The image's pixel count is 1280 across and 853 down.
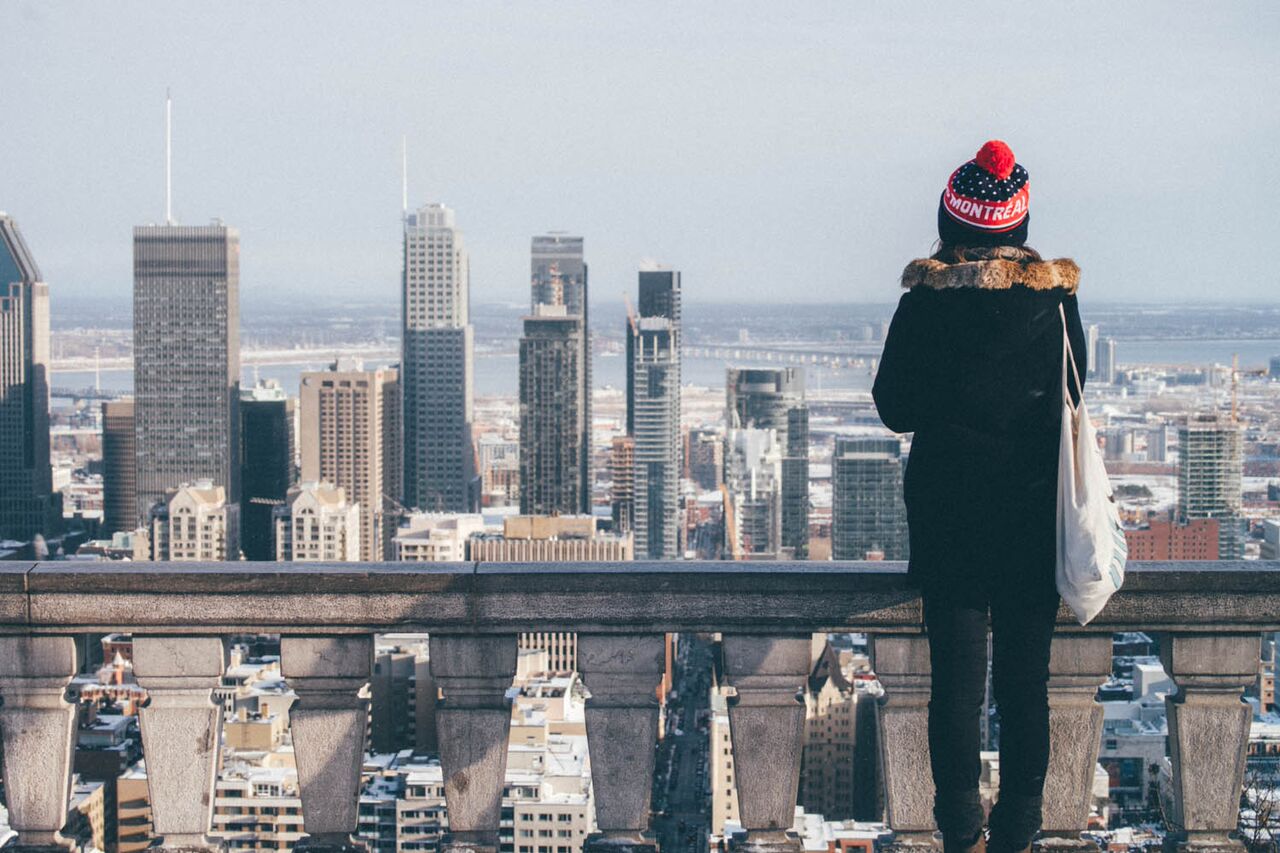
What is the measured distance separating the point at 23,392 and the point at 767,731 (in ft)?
350

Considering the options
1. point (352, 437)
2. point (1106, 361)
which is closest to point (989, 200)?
point (1106, 361)

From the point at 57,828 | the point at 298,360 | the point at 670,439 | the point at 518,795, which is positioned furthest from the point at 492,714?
the point at 298,360

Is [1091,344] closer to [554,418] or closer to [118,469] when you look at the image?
[554,418]

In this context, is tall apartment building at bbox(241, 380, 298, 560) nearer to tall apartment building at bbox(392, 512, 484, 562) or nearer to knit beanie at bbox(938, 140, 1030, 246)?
tall apartment building at bbox(392, 512, 484, 562)

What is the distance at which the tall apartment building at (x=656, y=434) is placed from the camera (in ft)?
306

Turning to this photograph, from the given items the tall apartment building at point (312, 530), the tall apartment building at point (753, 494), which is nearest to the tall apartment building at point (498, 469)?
the tall apartment building at point (753, 494)

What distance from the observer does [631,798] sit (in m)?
4.04

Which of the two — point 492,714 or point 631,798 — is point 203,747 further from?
point 631,798

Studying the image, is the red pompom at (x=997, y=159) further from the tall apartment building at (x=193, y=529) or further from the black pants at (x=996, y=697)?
the tall apartment building at (x=193, y=529)

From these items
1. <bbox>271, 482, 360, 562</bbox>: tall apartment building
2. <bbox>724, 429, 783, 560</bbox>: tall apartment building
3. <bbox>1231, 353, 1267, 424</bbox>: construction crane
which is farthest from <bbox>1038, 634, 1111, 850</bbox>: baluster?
<bbox>724, 429, 783, 560</bbox>: tall apartment building

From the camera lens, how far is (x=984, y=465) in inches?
144

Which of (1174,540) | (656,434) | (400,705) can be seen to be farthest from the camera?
(656,434)

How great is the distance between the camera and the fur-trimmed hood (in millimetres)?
3641

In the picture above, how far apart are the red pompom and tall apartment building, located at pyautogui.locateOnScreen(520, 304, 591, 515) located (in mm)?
89139
